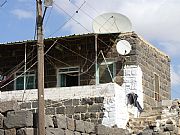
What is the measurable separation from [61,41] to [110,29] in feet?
7.43

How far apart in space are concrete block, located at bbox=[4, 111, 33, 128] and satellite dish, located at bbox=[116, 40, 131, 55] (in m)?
8.04

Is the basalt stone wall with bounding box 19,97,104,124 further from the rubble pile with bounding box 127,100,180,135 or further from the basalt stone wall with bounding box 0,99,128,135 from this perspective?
the basalt stone wall with bounding box 0,99,128,135

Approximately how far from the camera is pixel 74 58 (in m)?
20.0

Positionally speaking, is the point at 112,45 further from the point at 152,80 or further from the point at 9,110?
the point at 9,110

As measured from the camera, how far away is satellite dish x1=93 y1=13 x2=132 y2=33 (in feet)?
60.6

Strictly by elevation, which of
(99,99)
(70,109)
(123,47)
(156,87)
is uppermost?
(123,47)

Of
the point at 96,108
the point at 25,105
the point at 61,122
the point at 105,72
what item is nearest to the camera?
the point at 61,122

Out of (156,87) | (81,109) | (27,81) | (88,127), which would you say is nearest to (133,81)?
(156,87)

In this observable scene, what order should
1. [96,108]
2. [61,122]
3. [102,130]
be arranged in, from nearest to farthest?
Answer: 1. [61,122]
2. [102,130]
3. [96,108]

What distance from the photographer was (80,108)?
55.5 feet

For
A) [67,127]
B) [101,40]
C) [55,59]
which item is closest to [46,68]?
[55,59]

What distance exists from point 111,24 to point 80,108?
3471 mm

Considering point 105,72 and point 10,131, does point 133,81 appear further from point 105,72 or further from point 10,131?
point 10,131

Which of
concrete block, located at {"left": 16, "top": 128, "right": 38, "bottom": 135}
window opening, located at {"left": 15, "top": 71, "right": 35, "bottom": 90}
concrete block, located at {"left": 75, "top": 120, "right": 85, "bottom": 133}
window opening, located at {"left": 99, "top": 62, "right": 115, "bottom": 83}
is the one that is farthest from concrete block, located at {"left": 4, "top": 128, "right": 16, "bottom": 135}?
window opening, located at {"left": 15, "top": 71, "right": 35, "bottom": 90}
